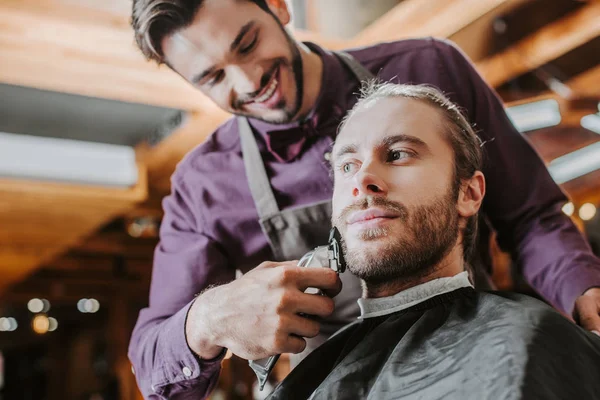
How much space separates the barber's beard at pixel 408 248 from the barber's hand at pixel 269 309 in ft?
0.29

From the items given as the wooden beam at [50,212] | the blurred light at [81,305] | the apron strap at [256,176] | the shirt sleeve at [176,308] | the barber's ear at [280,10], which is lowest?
the blurred light at [81,305]

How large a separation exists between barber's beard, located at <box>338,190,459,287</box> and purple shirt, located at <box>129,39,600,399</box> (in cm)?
32

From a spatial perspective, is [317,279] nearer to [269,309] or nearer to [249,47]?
[269,309]

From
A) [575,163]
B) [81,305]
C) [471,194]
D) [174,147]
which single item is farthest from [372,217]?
[81,305]

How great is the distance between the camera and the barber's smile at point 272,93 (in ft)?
4.95

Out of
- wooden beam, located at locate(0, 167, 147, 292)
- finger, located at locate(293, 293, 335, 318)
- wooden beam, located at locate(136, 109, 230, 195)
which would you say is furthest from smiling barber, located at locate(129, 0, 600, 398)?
wooden beam, located at locate(0, 167, 147, 292)

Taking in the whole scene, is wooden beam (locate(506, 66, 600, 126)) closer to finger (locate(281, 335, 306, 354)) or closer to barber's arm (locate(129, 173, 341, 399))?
barber's arm (locate(129, 173, 341, 399))

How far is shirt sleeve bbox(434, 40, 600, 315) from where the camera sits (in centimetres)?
149

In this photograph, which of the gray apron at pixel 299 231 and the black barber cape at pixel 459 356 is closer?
the black barber cape at pixel 459 356

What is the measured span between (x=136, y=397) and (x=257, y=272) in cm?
653

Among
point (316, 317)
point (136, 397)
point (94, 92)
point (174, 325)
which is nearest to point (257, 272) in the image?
point (316, 317)

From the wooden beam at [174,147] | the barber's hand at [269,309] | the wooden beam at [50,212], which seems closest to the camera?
the barber's hand at [269,309]

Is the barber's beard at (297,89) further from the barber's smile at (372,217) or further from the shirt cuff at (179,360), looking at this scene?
the shirt cuff at (179,360)

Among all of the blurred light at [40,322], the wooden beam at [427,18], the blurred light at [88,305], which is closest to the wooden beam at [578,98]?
the wooden beam at [427,18]
